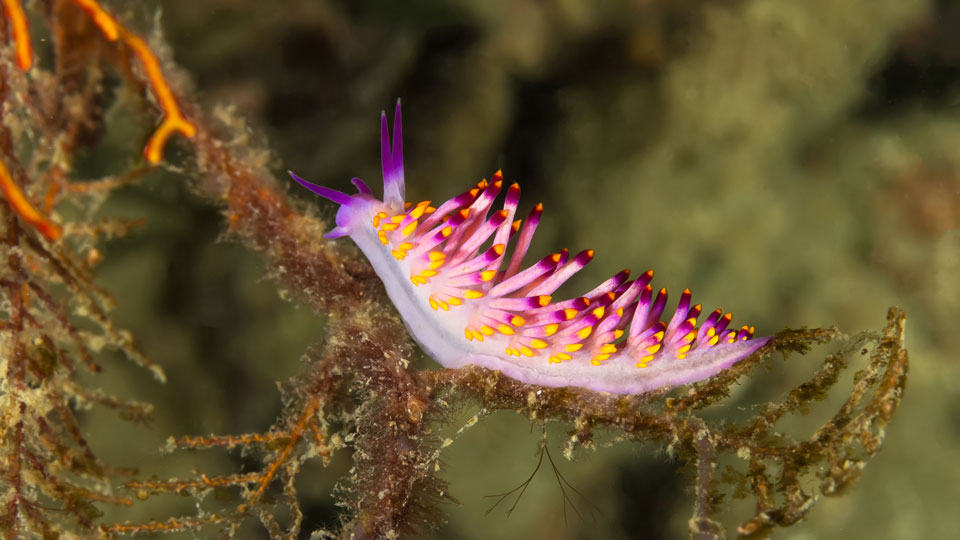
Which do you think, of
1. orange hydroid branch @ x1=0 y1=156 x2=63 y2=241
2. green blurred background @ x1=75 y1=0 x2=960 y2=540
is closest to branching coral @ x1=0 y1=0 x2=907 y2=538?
orange hydroid branch @ x1=0 y1=156 x2=63 y2=241

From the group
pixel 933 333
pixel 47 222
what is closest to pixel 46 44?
pixel 47 222

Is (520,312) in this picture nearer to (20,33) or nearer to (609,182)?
(609,182)

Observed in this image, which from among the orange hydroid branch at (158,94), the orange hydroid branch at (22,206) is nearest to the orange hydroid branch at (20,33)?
the orange hydroid branch at (158,94)

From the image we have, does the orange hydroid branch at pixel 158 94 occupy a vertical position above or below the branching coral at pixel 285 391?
above

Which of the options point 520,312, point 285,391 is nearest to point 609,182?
point 520,312

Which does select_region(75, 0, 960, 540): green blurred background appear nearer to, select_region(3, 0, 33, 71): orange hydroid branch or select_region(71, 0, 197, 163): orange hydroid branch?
select_region(71, 0, 197, 163): orange hydroid branch

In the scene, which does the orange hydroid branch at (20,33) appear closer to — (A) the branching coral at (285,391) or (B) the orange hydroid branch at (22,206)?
(A) the branching coral at (285,391)
